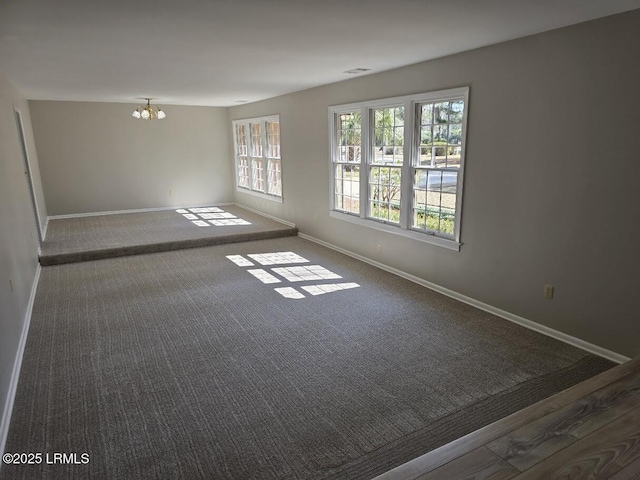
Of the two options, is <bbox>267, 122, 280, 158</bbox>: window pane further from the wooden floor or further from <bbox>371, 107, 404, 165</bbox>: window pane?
the wooden floor

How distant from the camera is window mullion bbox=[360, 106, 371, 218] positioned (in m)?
5.01

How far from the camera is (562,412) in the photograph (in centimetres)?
187

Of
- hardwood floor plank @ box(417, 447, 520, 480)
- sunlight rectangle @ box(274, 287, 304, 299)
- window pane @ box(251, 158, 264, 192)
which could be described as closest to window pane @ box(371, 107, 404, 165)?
sunlight rectangle @ box(274, 287, 304, 299)

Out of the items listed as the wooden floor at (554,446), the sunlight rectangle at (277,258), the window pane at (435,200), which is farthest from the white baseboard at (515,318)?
the wooden floor at (554,446)

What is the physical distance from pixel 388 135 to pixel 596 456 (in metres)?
3.81

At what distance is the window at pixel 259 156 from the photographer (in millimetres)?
7631

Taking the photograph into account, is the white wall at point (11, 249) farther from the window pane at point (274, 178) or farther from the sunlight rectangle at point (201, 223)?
the window pane at point (274, 178)

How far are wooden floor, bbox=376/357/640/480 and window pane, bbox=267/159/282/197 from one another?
20.4ft

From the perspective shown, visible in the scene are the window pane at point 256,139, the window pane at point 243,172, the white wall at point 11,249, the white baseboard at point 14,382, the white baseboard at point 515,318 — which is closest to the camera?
the white baseboard at point 14,382

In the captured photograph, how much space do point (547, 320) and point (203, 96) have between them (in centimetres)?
622

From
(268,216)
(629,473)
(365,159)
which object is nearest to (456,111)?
(365,159)

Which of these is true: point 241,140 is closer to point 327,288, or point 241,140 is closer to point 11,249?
point 327,288

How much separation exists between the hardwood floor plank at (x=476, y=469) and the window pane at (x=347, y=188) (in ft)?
13.5

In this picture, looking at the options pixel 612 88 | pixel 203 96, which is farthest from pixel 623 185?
pixel 203 96
